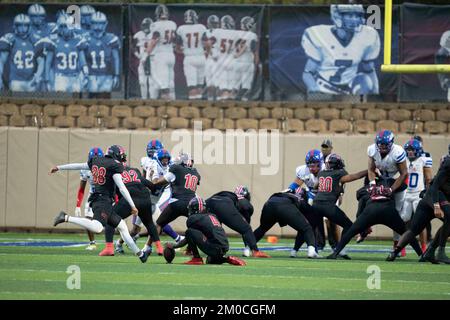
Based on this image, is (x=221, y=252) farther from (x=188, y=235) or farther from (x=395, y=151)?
(x=395, y=151)

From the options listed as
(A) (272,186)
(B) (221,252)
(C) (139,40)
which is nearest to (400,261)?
(B) (221,252)

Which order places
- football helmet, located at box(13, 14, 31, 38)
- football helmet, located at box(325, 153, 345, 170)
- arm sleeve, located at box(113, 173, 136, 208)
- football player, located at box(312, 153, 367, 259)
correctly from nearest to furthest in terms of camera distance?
arm sleeve, located at box(113, 173, 136, 208)
football player, located at box(312, 153, 367, 259)
football helmet, located at box(325, 153, 345, 170)
football helmet, located at box(13, 14, 31, 38)

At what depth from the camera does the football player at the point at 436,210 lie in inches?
536

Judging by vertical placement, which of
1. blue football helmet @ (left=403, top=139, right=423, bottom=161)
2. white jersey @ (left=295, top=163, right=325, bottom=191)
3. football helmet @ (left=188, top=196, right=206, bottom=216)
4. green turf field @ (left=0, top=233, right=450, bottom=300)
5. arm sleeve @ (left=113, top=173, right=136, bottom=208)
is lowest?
green turf field @ (left=0, top=233, right=450, bottom=300)

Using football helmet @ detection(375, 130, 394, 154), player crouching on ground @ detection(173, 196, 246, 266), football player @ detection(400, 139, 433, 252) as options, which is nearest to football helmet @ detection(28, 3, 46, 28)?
football player @ detection(400, 139, 433, 252)

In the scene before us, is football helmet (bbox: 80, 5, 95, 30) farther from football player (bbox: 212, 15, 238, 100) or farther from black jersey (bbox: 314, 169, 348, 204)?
black jersey (bbox: 314, 169, 348, 204)

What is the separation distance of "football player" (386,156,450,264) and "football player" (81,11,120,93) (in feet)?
27.1

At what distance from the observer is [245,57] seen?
2020 cm

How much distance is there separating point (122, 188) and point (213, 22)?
281 inches

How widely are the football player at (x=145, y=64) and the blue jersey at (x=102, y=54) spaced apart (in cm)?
45

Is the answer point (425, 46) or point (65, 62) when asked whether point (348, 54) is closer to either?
point (425, 46)

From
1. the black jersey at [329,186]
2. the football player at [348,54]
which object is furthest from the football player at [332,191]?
the football player at [348,54]

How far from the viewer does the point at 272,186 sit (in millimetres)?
20359

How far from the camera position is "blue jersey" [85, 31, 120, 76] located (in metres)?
20.4
